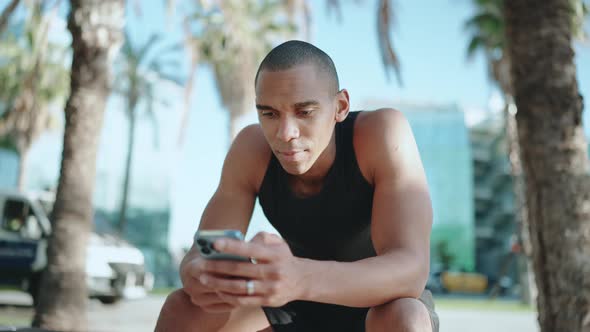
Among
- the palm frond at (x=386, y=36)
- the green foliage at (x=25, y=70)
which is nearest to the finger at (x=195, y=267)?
the palm frond at (x=386, y=36)

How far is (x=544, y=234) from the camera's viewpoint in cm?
392

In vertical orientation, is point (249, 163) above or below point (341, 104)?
below

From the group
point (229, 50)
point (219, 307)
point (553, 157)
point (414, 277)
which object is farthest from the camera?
point (229, 50)

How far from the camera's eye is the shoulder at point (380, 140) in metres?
1.96

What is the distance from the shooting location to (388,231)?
5.89 ft

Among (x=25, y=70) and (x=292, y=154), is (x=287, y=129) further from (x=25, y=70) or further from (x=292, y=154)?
(x=25, y=70)

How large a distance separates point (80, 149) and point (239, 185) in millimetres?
5044

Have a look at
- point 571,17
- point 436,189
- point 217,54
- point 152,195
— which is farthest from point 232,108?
point 436,189

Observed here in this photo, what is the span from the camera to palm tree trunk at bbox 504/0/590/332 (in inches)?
148

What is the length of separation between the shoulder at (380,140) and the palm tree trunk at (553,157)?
7.44 ft

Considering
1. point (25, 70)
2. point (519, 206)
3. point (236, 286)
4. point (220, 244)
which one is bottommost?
point (519, 206)

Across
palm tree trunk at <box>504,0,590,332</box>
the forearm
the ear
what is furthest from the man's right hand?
palm tree trunk at <box>504,0,590,332</box>

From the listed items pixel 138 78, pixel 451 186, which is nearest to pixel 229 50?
pixel 138 78

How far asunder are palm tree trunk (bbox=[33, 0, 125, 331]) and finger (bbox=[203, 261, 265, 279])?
5524 millimetres
